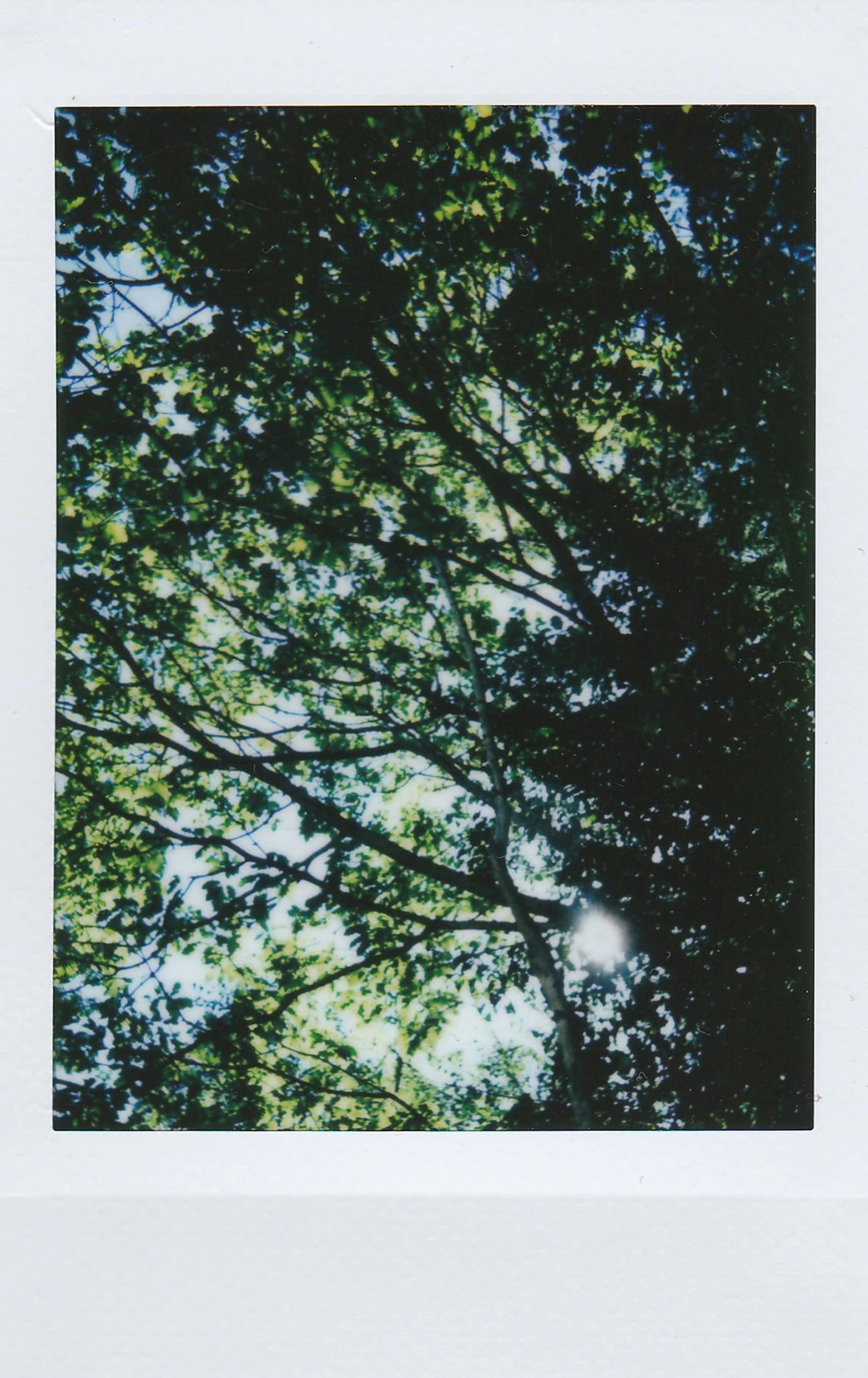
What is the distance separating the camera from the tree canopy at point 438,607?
2021mm

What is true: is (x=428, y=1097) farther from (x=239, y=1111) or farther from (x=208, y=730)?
(x=208, y=730)

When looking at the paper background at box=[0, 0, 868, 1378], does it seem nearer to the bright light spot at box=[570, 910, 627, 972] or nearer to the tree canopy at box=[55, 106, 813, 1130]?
the tree canopy at box=[55, 106, 813, 1130]

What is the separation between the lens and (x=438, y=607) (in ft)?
7.00

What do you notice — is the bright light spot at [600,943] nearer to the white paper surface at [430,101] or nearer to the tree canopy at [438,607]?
the tree canopy at [438,607]

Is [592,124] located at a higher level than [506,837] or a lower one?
higher

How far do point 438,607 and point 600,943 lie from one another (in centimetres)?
109

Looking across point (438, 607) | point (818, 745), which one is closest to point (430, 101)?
point (438, 607)

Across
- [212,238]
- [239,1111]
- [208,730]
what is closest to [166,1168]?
[239,1111]

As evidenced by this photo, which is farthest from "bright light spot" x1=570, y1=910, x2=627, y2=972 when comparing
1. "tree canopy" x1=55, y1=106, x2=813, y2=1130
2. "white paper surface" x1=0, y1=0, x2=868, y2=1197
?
"white paper surface" x1=0, y1=0, x2=868, y2=1197

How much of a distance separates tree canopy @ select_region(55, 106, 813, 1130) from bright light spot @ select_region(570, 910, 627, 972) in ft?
0.06

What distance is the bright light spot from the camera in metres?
2.08

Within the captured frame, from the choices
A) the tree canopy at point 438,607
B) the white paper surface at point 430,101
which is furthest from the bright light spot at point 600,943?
the white paper surface at point 430,101

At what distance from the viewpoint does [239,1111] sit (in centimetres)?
203

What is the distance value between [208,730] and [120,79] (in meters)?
1.75
